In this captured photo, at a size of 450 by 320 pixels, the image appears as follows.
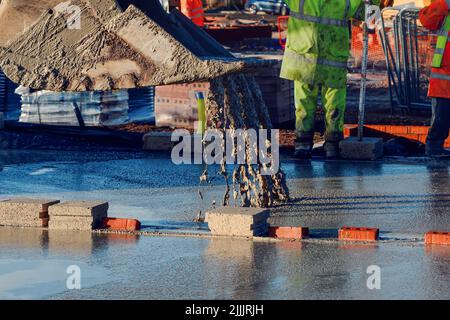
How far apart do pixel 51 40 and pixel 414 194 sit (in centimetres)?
447

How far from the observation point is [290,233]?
485 inches

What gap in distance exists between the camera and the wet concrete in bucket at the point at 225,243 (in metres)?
10.4

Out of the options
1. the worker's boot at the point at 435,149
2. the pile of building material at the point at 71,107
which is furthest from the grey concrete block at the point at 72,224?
the pile of building material at the point at 71,107

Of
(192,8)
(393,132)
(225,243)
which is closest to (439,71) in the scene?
(393,132)

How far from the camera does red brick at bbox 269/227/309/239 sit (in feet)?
40.3

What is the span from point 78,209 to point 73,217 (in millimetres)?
89

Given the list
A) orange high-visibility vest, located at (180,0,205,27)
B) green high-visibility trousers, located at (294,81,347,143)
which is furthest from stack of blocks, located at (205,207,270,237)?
orange high-visibility vest, located at (180,0,205,27)

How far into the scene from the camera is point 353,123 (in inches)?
797

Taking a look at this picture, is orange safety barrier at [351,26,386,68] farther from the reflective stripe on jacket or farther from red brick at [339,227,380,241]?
red brick at [339,227,380,241]

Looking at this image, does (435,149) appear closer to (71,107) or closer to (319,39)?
(319,39)

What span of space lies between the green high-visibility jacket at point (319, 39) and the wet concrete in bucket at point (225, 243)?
3.90ft

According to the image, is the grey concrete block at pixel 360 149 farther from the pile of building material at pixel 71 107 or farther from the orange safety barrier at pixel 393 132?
the pile of building material at pixel 71 107

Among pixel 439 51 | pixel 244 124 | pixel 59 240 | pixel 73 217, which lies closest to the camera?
pixel 59 240

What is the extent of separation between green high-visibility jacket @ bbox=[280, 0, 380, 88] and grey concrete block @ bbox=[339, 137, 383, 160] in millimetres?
1049
